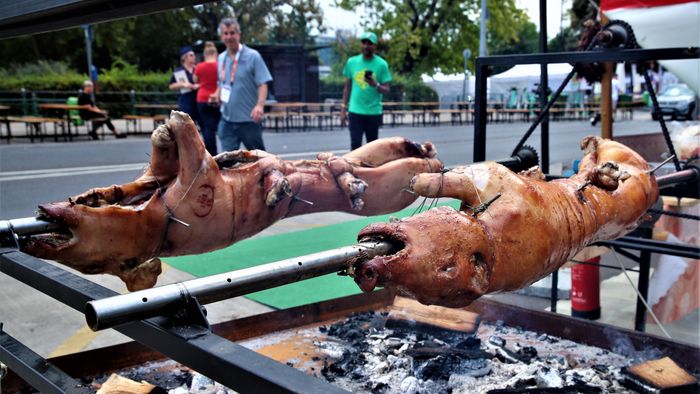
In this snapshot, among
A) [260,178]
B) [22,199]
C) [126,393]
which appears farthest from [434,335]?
[22,199]

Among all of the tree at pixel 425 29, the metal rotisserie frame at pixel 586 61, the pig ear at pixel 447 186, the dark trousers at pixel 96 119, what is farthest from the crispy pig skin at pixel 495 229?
the tree at pixel 425 29

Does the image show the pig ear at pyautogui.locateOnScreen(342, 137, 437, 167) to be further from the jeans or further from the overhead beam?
the jeans

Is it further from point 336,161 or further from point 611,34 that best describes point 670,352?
point 336,161

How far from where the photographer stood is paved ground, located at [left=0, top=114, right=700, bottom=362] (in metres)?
4.04

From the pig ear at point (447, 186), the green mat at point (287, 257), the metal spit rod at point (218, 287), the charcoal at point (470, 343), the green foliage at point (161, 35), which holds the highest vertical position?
the green foliage at point (161, 35)

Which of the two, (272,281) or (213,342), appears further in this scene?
(272,281)

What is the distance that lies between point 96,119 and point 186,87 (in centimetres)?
911

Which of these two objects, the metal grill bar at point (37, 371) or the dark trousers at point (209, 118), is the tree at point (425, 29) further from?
the metal grill bar at point (37, 371)

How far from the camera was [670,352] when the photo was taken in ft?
9.77

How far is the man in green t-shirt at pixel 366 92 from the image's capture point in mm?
7629

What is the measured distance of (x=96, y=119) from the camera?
15.6 meters

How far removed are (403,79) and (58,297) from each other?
32265mm

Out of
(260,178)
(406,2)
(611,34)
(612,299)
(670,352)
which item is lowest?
(612,299)

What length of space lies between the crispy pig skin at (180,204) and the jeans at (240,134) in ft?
10.5
